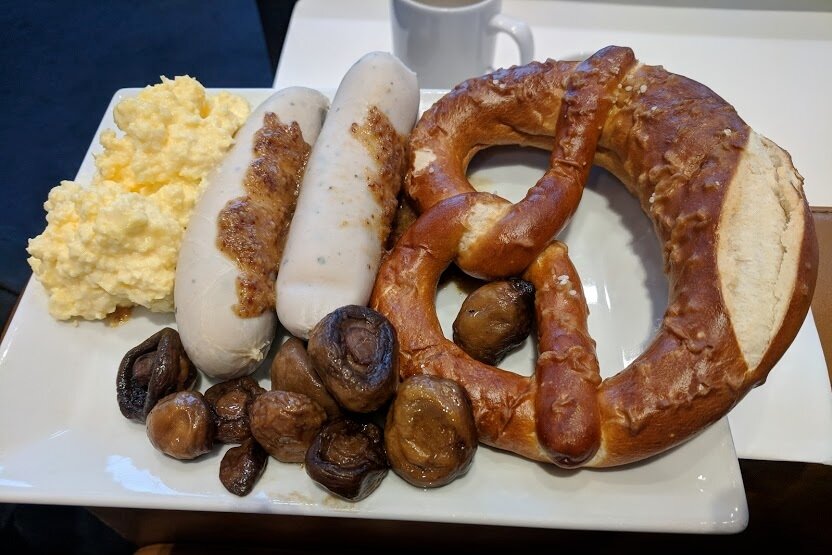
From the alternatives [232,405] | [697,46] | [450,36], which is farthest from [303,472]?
[697,46]

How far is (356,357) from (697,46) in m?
2.16

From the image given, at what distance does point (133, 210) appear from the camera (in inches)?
63.2

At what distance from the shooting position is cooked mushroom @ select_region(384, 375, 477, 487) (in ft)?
4.44

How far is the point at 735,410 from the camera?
5.62 feet

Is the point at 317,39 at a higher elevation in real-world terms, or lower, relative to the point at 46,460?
higher

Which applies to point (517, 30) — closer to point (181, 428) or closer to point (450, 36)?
point (450, 36)

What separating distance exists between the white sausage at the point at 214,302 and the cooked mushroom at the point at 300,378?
0.10 m

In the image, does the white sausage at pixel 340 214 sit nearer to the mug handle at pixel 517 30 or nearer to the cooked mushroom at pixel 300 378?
the cooked mushroom at pixel 300 378

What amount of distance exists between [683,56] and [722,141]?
46.6 inches

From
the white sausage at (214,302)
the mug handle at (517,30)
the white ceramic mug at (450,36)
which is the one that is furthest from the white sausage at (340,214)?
the mug handle at (517,30)

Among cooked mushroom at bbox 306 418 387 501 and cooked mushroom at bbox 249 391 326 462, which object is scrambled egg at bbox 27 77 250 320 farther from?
cooked mushroom at bbox 306 418 387 501

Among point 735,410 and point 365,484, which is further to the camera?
point 735,410

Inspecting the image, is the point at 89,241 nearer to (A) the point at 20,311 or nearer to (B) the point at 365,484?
(A) the point at 20,311

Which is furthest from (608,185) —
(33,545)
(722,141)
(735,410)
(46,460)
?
(33,545)
